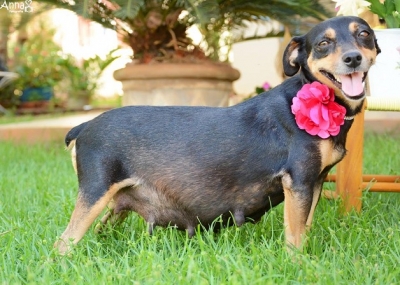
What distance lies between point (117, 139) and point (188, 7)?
2.30 m

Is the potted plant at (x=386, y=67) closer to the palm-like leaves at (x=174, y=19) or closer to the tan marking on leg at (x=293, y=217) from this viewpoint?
the tan marking on leg at (x=293, y=217)

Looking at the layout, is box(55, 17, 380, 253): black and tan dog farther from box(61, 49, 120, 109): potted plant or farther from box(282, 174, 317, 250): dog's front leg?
box(61, 49, 120, 109): potted plant

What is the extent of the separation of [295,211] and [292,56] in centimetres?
69

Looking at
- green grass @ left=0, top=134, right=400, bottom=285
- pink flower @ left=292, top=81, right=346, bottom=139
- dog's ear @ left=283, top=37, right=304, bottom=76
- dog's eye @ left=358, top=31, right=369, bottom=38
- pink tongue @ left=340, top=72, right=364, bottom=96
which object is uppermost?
dog's eye @ left=358, top=31, right=369, bottom=38

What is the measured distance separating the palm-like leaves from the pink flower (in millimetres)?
2556

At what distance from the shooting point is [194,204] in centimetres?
264

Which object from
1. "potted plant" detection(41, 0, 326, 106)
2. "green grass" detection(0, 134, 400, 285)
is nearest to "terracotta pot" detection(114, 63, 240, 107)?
"potted plant" detection(41, 0, 326, 106)

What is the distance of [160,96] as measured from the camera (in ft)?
17.7

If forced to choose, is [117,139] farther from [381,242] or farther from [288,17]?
[288,17]

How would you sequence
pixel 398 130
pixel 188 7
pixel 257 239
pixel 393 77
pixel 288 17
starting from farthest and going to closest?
pixel 398 130
pixel 288 17
pixel 188 7
pixel 393 77
pixel 257 239

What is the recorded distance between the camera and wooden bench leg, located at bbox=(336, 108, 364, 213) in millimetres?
3252

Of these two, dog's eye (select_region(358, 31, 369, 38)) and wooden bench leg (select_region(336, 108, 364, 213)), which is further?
wooden bench leg (select_region(336, 108, 364, 213))

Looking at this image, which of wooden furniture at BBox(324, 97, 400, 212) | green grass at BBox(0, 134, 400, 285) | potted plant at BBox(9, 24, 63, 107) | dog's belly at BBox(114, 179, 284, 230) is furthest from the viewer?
potted plant at BBox(9, 24, 63, 107)

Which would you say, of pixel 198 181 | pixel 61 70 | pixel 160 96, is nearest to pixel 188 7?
pixel 160 96
